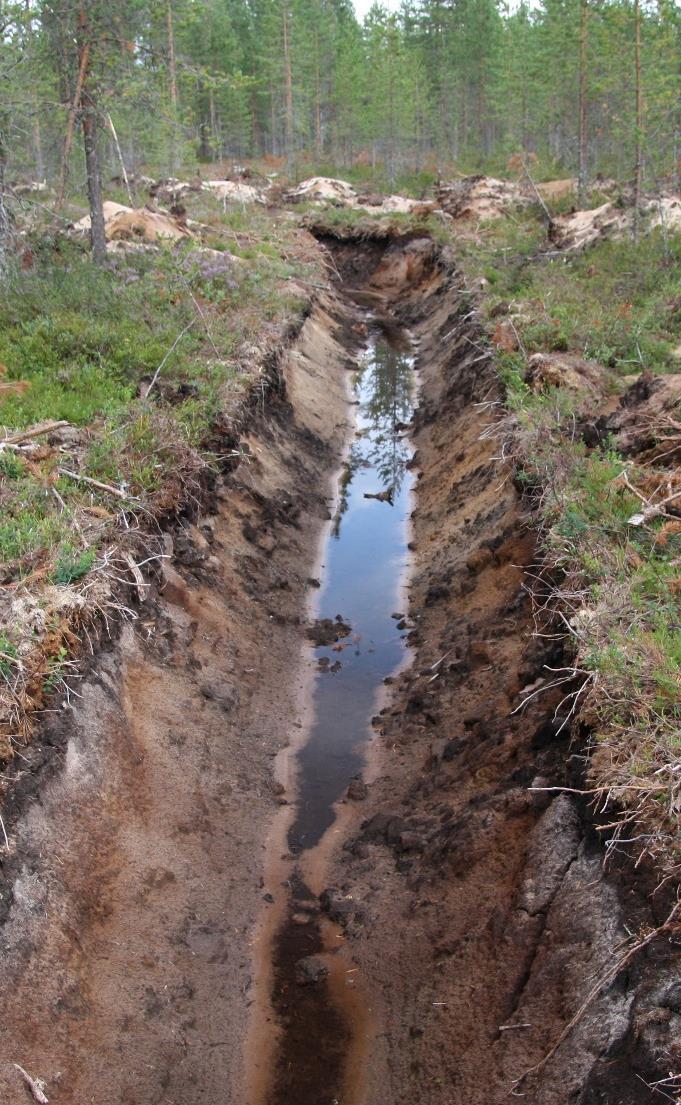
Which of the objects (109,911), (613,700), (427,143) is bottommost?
(109,911)

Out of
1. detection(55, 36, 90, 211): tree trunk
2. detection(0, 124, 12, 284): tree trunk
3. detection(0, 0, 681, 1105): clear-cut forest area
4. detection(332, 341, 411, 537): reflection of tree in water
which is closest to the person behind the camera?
detection(0, 0, 681, 1105): clear-cut forest area

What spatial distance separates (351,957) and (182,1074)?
4.96 ft

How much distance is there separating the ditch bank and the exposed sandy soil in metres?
0.02

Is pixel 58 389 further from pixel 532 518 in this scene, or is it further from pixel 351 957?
pixel 351 957

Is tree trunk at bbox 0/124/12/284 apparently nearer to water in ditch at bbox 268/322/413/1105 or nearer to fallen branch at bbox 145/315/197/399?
fallen branch at bbox 145/315/197/399

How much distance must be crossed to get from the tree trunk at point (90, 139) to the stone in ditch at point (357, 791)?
441 inches

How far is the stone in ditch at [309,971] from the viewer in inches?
251

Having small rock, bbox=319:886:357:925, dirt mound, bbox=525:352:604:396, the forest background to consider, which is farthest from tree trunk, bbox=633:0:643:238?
small rock, bbox=319:886:357:925

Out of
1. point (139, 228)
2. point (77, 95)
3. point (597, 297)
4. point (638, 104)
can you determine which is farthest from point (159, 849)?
point (638, 104)

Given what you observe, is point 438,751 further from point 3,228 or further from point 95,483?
point 3,228

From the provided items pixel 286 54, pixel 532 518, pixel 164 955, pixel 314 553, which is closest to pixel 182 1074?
pixel 164 955

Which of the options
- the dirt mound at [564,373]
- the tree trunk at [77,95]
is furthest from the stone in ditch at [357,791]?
the tree trunk at [77,95]

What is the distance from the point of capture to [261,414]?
13.8 metres

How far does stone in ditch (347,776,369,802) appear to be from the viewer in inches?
322
